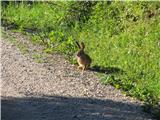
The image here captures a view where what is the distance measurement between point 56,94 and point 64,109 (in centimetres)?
79

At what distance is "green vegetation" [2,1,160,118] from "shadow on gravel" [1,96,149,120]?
31.4 inches

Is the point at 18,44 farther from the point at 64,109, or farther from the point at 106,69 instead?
the point at 64,109

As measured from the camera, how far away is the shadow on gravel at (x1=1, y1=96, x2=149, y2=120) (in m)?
7.09

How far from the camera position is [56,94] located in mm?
8188

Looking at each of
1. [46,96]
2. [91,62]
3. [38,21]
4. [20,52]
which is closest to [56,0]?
[38,21]

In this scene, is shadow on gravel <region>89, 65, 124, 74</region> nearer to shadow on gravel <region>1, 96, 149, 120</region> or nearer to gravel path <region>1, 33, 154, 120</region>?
gravel path <region>1, 33, 154, 120</region>

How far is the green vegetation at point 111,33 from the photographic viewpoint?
9.38 metres

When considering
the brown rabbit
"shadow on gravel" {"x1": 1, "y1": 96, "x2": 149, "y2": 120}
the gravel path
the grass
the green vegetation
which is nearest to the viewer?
"shadow on gravel" {"x1": 1, "y1": 96, "x2": 149, "y2": 120}

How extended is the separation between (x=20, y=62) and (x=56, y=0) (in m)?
4.95

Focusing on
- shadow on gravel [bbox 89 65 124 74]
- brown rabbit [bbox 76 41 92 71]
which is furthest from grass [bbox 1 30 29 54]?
shadow on gravel [bbox 89 65 124 74]

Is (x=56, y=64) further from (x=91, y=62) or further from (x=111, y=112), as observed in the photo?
(x=111, y=112)

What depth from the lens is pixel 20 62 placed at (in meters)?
10.1

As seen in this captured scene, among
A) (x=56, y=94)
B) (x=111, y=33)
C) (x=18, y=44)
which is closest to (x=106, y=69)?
(x=56, y=94)

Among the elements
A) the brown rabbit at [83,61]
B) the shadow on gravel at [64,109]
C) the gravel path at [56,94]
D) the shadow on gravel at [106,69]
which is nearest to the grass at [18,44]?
the gravel path at [56,94]
